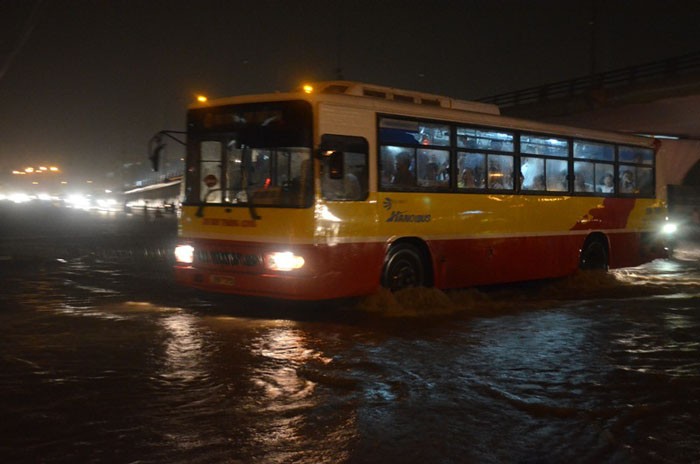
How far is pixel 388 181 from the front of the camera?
1167cm

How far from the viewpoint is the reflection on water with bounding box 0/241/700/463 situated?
17.7 ft

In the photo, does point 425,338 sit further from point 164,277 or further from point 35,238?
point 35,238

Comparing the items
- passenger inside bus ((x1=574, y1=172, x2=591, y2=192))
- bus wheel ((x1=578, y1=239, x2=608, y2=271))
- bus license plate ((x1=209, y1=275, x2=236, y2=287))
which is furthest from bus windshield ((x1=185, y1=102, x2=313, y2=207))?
bus wheel ((x1=578, y1=239, x2=608, y2=271))

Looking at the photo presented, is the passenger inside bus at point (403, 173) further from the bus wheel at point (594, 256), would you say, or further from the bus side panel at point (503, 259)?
the bus wheel at point (594, 256)

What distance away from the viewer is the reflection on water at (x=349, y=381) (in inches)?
212

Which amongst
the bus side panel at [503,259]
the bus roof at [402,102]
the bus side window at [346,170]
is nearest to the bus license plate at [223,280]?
the bus side window at [346,170]

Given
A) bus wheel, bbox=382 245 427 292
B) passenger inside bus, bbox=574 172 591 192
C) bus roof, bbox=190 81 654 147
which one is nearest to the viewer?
bus roof, bbox=190 81 654 147

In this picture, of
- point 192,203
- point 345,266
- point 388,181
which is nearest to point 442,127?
point 388,181

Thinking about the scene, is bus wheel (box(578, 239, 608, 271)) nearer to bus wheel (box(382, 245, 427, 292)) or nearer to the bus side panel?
the bus side panel

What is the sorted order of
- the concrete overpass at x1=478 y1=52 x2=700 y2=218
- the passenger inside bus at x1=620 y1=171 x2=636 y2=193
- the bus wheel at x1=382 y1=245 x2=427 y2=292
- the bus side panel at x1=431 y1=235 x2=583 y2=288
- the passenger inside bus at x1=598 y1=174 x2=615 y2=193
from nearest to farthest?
the bus wheel at x1=382 y1=245 x2=427 y2=292
the bus side panel at x1=431 y1=235 x2=583 y2=288
the passenger inside bus at x1=598 y1=174 x2=615 y2=193
the passenger inside bus at x1=620 y1=171 x2=636 y2=193
the concrete overpass at x1=478 y1=52 x2=700 y2=218

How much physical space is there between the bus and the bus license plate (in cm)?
2

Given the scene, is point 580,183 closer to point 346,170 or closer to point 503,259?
point 503,259

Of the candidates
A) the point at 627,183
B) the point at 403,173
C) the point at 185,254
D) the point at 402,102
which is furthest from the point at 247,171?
the point at 627,183

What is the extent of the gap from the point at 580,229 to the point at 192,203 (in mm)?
7920
